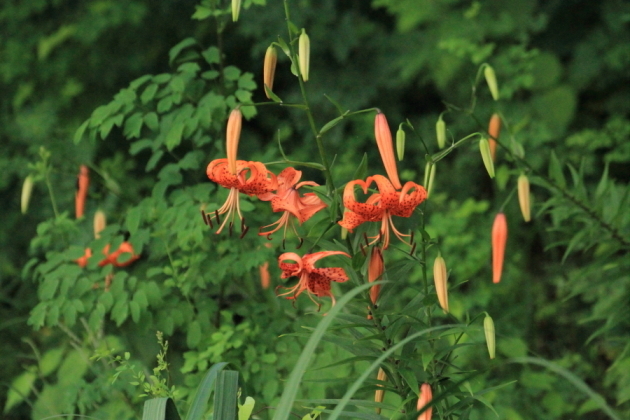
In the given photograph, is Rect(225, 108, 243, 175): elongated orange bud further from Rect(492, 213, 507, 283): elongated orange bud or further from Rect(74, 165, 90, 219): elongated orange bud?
Rect(74, 165, 90, 219): elongated orange bud

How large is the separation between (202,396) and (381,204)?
33 centimetres

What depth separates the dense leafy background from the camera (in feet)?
5.30

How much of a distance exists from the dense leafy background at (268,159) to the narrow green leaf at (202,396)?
50 cm

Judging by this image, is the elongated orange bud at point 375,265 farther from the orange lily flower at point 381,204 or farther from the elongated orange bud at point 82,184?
the elongated orange bud at point 82,184

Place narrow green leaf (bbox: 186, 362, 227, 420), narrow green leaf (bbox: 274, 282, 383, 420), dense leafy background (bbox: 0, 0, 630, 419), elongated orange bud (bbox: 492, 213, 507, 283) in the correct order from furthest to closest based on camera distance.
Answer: dense leafy background (bbox: 0, 0, 630, 419) → elongated orange bud (bbox: 492, 213, 507, 283) → narrow green leaf (bbox: 186, 362, 227, 420) → narrow green leaf (bbox: 274, 282, 383, 420)

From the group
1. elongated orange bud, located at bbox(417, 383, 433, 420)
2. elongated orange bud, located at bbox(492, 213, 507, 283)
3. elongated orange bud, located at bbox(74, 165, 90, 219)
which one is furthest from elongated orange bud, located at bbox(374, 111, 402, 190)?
elongated orange bud, located at bbox(74, 165, 90, 219)

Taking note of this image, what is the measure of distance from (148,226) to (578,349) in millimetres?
1619

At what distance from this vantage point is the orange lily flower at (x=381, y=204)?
1.07 metres

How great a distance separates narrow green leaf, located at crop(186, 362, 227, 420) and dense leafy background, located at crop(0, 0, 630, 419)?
50 cm

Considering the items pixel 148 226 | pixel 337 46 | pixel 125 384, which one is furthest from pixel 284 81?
pixel 125 384

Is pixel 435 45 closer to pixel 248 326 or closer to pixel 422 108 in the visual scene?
pixel 422 108

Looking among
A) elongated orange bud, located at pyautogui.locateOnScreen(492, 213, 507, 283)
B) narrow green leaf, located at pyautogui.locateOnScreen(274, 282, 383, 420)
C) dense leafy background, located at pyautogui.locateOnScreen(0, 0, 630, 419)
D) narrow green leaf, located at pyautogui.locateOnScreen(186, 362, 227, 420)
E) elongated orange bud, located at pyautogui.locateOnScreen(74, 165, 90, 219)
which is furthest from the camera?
elongated orange bud, located at pyautogui.locateOnScreen(74, 165, 90, 219)

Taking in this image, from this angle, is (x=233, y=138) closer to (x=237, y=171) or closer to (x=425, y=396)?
(x=237, y=171)

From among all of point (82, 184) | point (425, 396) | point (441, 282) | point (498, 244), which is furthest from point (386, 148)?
point (82, 184)
